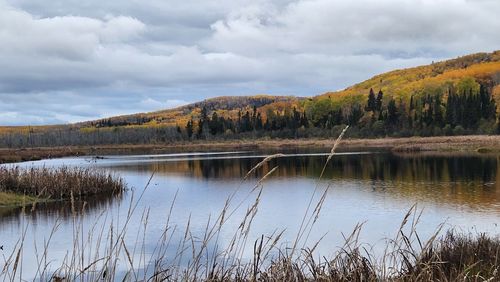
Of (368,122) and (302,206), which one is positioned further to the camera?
(368,122)

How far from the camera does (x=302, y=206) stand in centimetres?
2602

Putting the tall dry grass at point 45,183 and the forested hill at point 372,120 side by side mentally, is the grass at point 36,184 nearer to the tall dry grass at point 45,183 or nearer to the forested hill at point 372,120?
the tall dry grass at point 45,183

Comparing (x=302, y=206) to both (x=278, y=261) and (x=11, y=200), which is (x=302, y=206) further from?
(x=278, y=261)

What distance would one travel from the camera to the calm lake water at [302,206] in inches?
742

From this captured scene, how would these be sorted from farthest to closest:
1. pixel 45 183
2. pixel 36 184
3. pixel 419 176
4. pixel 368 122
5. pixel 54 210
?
pixel 368 122
pixel 419 176
pixel 45 183
pixel 36 184
pixel 54 210

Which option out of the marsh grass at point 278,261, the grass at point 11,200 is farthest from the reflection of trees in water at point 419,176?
the marsh grass at point 278,261

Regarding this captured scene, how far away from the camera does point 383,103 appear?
5940 inches

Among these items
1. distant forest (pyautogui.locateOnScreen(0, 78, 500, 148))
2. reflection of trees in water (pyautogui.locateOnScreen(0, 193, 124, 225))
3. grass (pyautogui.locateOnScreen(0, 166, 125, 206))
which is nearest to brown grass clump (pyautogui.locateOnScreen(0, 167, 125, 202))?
grass (pyautogui.locateOnScreen(0, 166, 125, 206))

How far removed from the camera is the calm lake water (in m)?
18.9

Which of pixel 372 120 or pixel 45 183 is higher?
pixel 372 120

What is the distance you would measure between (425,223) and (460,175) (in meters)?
19.2

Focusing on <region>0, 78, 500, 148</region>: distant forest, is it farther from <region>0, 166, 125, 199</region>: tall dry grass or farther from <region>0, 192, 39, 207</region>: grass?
<region>0, 192, 39, 207</region>: grass

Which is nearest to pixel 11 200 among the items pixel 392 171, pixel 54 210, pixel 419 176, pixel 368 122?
pixel 54 210

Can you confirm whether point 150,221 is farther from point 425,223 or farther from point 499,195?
point 499,195
